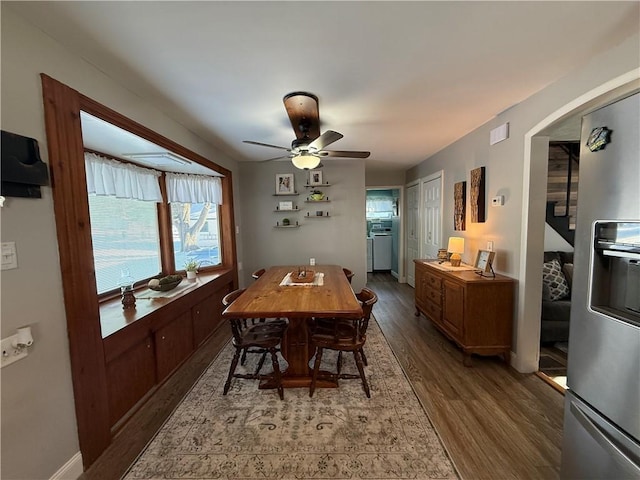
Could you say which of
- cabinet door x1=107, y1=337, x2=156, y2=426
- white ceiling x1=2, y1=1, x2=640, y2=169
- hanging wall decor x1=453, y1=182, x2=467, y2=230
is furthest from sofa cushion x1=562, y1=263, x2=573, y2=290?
cabinet door x1=107, y1=337, x2=156, y2=426

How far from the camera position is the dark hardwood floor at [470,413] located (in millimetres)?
1515

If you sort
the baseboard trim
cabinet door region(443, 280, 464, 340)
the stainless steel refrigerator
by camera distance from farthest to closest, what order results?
cabinet door region(443, 280, 464, 340)
the baseboard trim
the stainless steel refrigerator

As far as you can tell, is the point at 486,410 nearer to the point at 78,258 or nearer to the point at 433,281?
the point at 433,281

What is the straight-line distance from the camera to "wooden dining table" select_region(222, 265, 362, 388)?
1888 millimetres

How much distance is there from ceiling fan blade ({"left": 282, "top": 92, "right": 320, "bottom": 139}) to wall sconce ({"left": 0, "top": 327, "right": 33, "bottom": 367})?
2067 millimetres

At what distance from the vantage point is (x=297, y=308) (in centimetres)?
195

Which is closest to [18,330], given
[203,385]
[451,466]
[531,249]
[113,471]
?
[113,471]

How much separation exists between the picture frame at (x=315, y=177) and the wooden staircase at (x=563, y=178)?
9.93ft

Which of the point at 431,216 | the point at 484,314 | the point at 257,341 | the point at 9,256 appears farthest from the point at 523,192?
the point at 9,256

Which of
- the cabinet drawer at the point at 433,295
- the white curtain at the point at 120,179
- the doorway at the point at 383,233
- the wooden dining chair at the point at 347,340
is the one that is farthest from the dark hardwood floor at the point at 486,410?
the doorway at the point at 383,233

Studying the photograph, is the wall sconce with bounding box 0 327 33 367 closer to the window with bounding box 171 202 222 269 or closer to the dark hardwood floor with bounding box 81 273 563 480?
the dark hardwood floor with bounding box 81 273 563 480

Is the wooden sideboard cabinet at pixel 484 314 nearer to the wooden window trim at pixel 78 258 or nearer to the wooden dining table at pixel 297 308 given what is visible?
the wooden dining table at pixel 297 308

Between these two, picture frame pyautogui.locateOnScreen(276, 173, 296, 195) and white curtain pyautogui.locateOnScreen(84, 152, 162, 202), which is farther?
picture frame pyautogui.locateOnScreen(276, 173, 296, 195)

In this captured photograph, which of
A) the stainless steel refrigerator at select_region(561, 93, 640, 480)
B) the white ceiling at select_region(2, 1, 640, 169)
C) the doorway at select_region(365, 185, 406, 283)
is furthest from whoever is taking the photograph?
the doorway at select_region(365, 185, 406, 283)
